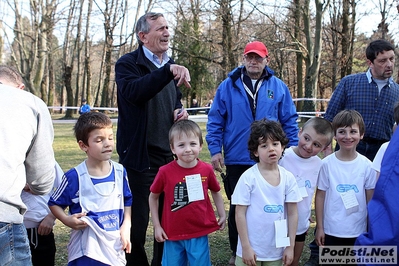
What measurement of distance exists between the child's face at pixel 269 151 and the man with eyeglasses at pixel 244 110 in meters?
0.79

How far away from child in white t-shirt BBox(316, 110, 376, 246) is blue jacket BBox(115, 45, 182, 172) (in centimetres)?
142

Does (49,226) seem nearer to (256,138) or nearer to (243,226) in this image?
(243,226)

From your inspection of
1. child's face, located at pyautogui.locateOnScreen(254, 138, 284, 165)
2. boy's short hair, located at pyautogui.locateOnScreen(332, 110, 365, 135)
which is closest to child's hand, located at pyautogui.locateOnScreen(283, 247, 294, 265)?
child's face, located at pyautogui.locateOnScreen(254, 138, 284, 165)

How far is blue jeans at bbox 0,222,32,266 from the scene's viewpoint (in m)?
2.11

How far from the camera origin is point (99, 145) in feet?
9.40

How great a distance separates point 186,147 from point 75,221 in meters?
0.91

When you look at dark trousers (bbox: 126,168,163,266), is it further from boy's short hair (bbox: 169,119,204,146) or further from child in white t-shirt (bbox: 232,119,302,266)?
child in white t-shirt (bbox: 232,119,302,266)

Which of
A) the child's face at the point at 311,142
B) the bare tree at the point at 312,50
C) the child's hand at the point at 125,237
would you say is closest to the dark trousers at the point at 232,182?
the child's face at the point at 311,142

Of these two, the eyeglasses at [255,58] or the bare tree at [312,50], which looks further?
the bare tree at [312,50]

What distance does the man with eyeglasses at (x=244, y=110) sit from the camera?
12.5 feet

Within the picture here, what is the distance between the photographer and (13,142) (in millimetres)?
2111

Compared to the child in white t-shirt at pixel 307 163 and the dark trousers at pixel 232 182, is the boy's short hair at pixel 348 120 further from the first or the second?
the dark trousers at pixel 232 182

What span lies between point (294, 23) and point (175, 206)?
19.0 meters

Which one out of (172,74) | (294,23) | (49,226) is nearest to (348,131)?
(172,74)
